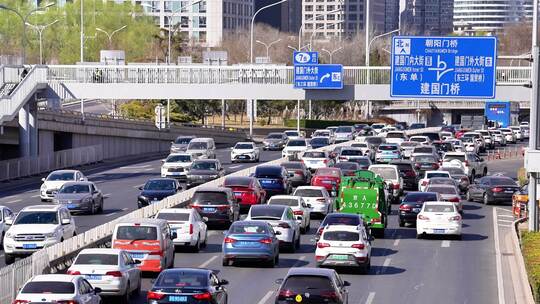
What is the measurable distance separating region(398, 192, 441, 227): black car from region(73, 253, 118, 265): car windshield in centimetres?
1998

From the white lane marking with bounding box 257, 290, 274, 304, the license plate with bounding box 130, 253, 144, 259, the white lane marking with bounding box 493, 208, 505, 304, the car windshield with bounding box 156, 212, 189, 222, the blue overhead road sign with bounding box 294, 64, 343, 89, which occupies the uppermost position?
the blue overhead road sign with bounding box 294, 64, 343, 89

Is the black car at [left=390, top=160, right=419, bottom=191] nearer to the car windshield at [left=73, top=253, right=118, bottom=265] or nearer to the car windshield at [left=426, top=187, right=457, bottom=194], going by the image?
the car windshield at [left=426, top=187, right=457, bottom=194]

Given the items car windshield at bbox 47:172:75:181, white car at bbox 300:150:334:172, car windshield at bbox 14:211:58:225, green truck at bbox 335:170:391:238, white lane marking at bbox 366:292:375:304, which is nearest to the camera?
white lane marking at bbox 366:292:375:304

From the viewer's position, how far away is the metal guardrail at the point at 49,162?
225 feet

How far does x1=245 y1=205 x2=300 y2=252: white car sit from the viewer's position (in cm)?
3934

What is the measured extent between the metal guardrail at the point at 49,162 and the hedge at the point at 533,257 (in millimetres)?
34375

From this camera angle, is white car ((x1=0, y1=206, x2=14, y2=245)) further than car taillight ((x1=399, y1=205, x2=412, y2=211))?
No

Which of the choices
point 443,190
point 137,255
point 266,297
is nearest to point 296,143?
point 443,190

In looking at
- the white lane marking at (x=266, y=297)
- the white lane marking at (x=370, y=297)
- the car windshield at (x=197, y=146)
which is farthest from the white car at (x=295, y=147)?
the white lane marking at (x=266, y=297)

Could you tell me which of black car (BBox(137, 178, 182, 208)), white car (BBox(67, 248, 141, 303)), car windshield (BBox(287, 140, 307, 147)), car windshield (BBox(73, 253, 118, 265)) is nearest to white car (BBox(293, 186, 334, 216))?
black car (BBox(137, 178, 182, 208))

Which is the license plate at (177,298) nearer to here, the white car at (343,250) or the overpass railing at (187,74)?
the white car at (343,250)

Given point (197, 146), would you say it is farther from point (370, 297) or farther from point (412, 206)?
point (370, 297)

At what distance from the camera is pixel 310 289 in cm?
2623

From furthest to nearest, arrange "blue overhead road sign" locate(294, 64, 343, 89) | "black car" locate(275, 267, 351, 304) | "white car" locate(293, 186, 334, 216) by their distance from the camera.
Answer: "blue overhead road sign" locate(294, 64, 343, 89), "white car" locate(293, 186, 334, 216), "black car" locate(275, 267, 351, 304)
